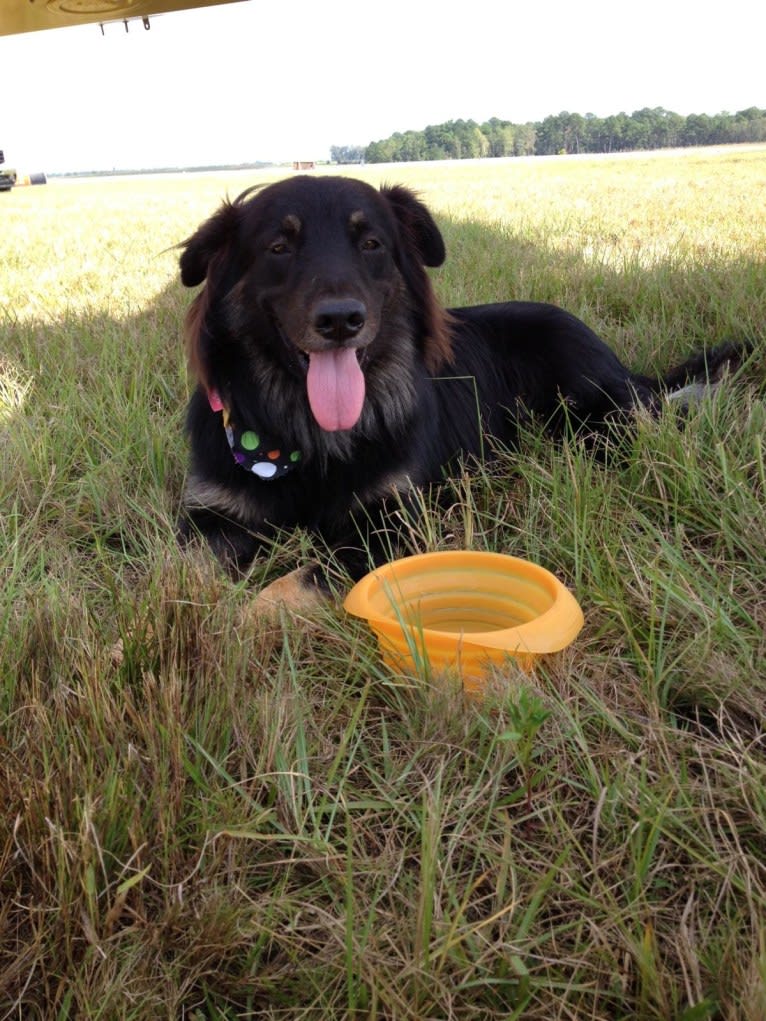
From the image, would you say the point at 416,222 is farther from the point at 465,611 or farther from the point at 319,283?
the point at 465,611

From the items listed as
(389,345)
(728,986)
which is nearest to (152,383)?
(389,345)

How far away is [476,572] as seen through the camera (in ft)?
7.07

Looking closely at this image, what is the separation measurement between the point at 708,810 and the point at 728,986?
12.1 inches

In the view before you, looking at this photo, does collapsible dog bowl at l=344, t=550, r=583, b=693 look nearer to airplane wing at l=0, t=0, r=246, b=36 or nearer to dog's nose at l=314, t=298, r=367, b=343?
dog's nose at l=314, t=298, r=367, b=343

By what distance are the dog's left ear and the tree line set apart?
88.5m

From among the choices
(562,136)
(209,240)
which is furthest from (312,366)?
(562,136)

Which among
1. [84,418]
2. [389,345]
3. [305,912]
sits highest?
[389,345]

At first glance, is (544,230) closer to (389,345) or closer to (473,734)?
(389,345)

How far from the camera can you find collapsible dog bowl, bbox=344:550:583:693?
1738 mm

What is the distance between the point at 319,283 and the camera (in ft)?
8.00

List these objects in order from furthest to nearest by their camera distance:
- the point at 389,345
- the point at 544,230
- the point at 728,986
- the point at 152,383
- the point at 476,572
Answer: the point at 544,230 < the point at 152,383 < the point at 389,345 < the point at 476,572 < the point at 728,986

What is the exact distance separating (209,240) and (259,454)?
775 millimetres

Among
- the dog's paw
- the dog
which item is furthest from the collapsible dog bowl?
the dog

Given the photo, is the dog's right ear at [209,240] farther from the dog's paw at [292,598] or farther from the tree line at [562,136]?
the tree line at [562,136]
